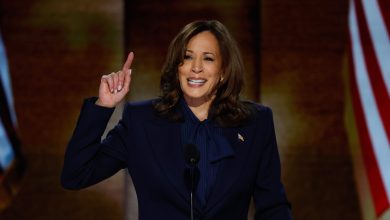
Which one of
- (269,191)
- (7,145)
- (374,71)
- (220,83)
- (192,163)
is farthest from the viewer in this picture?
(7,145)

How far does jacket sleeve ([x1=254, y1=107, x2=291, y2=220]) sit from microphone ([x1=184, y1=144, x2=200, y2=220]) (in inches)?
8.1

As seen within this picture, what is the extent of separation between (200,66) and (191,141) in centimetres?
22

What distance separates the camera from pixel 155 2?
438cm

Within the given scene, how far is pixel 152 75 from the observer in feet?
14.4

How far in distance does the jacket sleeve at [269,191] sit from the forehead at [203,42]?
315 millimetres

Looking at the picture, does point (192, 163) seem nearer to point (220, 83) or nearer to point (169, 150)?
point (169, 150)

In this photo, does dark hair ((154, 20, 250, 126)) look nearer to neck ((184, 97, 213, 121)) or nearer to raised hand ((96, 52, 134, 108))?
neck ((184, 97, 213, 121))

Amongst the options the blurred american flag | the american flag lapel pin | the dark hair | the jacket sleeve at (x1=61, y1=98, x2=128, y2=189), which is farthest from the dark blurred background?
the jacket sleeve at (x1=61, y1=98, x2=128, y2=189)

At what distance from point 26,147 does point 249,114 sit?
2.75 metres

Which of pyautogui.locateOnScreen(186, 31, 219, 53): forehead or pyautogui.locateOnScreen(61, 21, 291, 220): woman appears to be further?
pyautogui.locateOnScreen(186, 31, 219, 53): forehead

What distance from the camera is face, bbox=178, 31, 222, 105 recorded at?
1.82 m

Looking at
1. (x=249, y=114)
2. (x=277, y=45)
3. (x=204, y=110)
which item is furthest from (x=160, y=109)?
(x=277, y=45)

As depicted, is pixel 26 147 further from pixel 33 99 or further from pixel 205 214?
pixel 205 214

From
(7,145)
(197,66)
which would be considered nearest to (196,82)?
(197,66)
